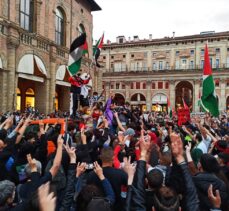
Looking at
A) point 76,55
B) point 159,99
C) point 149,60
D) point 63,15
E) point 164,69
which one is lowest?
point 76,55

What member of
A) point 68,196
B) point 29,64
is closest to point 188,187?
point 68,196

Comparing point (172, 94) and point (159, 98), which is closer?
point (172, 94)

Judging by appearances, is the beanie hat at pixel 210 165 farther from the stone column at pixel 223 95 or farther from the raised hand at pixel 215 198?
the stone column at pixel 223 95

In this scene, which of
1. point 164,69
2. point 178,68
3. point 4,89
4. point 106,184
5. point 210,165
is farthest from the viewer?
point 164,69

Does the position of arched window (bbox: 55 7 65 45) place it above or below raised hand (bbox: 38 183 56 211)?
above

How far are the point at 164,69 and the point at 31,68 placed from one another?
1627 inches

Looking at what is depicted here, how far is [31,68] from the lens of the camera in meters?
22.8

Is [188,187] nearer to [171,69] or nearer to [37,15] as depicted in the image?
[37,15]

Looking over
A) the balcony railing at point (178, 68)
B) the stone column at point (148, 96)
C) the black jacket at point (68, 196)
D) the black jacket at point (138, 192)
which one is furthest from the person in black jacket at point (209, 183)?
the stone column at point (148, 96)

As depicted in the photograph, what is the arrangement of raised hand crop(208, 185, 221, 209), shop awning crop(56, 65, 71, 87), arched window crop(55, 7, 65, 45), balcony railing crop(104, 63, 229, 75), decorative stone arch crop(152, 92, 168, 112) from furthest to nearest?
decorative stone arch crop(152, 92, 168, 112) < balcony railing crop(104, 63, 229, 75) < arched window crop(55, 7, 65, 45) < shop awning crop(56, 65, 71, 87) < raised hand crop(208, 185, 221, 209)

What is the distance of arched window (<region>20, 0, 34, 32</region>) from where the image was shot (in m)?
22.9

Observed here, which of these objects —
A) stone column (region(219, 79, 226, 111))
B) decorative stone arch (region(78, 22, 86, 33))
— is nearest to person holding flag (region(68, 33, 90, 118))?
decorative stone arch (region(78, 22, 86, 33))

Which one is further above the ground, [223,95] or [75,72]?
[223,95]

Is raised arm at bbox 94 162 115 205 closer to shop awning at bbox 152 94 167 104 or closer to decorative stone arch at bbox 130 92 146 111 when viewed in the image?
shop awning at bbox 152 94 167 104
